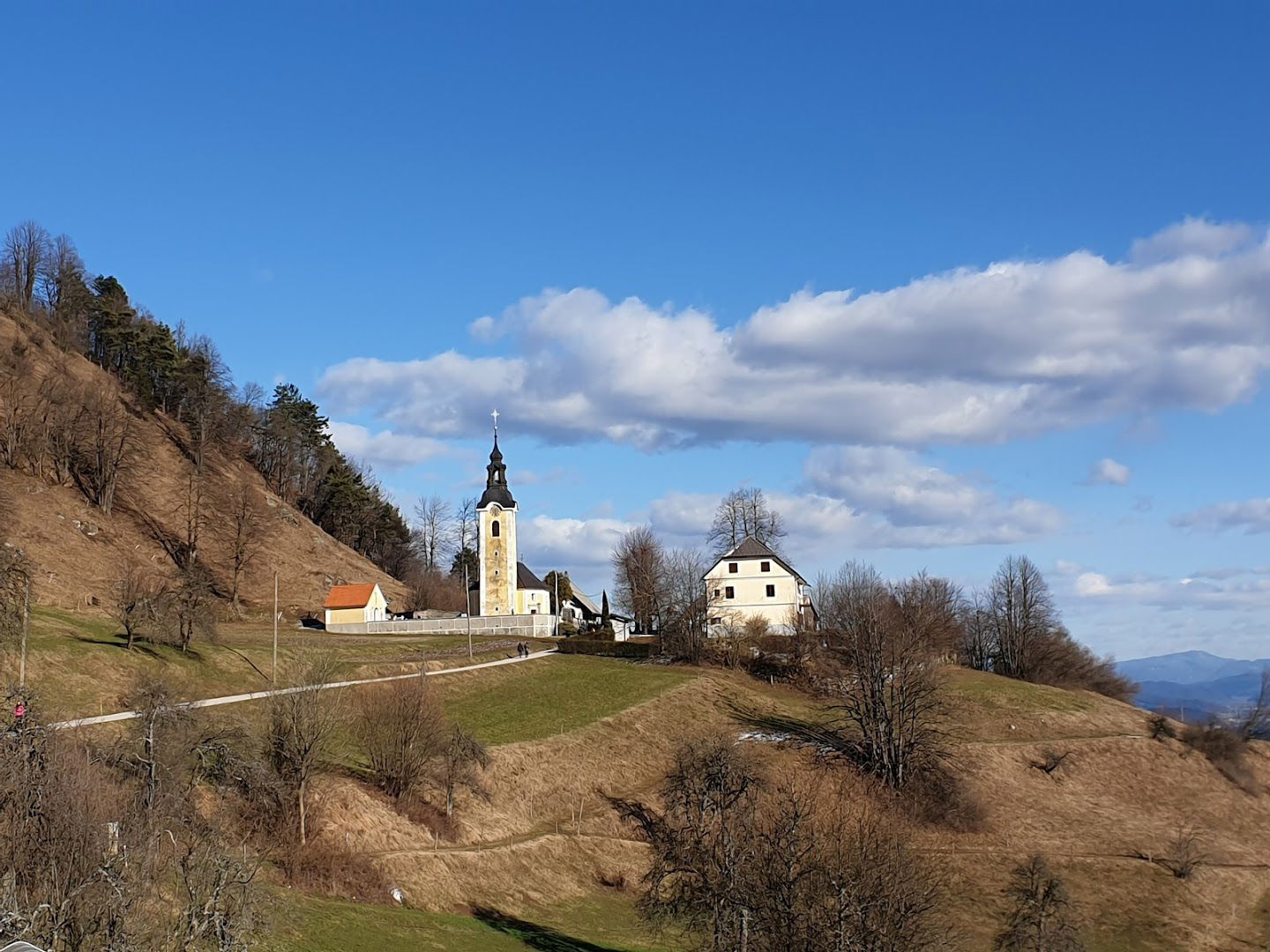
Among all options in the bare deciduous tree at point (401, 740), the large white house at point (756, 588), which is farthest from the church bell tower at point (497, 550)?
the bare deciduous tree at point (401, 740)

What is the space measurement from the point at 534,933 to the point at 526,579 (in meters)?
77.0

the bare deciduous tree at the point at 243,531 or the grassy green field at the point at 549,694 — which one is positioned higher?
the bare deciduous tree at the point at 243,531

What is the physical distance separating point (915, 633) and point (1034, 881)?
2903cm

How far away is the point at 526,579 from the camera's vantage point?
116625 millimetres

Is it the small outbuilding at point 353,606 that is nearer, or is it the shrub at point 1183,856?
the shrub at point 1183,856

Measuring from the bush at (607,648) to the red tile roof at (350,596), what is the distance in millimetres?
18102

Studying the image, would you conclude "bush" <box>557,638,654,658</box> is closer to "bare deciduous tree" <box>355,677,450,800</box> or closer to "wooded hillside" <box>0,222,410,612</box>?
"wooded hillside" <box>0,222,410,612</box>

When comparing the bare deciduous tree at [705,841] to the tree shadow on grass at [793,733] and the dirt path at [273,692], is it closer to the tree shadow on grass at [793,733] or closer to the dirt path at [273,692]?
the tree shadow on grass at [793,733]

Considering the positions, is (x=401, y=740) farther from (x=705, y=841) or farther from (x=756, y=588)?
(x=756, y=588)

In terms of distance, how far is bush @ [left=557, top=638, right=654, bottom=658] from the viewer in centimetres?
8938

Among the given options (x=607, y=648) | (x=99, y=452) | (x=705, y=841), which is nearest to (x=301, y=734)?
(x=705, y=841)

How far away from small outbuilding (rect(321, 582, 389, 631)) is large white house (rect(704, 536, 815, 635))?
28422 millimetres

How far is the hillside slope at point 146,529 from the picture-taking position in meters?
82.6

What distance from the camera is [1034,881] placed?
4706 centimetres
